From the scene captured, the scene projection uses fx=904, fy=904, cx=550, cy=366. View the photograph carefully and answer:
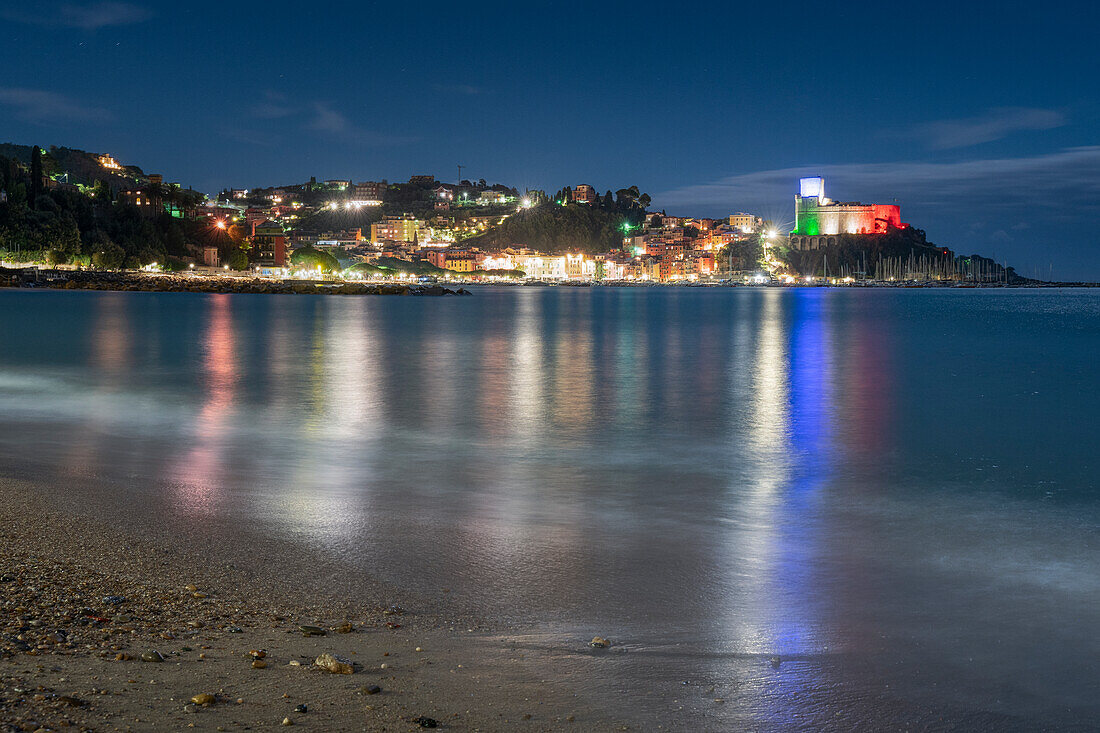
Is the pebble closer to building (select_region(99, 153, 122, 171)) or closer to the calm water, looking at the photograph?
the calm water

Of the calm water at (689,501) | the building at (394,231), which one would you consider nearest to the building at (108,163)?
the building at (394,231)

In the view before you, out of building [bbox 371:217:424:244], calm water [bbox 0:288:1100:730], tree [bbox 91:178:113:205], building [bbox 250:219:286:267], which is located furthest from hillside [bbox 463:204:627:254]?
calm water [bbox 0:288:1100:730]

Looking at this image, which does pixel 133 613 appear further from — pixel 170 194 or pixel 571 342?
pixel 170 194

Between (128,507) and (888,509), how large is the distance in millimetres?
5623

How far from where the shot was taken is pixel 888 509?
700 centimetres

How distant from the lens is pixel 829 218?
5960 inches

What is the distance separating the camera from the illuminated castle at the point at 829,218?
148125 millimetres

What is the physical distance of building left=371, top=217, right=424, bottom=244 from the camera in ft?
587

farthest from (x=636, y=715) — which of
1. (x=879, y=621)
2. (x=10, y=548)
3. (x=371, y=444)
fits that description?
(x=371, y=444)

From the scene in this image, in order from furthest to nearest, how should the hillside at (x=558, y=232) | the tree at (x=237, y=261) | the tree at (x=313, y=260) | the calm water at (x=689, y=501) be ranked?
1. the hillside at (x=558, y=232)
2. the tree at (x=313, y=260)
3. the tree at (x=237, y=261)
4. the calm water at (x=689, y=501)

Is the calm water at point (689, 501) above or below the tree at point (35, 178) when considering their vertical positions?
below

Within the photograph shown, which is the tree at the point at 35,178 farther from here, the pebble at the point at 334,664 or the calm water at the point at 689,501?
the pebble at the point at 334,664

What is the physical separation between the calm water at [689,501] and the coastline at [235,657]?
369mm

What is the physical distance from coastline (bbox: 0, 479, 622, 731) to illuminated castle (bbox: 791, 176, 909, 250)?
505 ft
